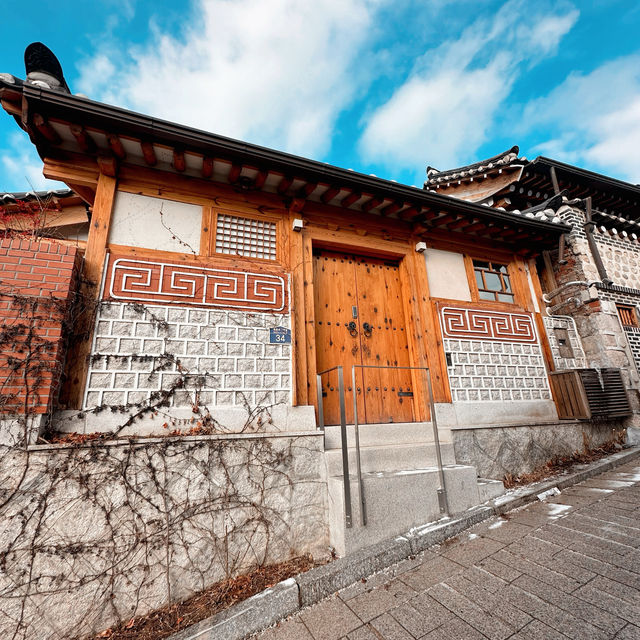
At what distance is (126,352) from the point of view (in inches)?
122

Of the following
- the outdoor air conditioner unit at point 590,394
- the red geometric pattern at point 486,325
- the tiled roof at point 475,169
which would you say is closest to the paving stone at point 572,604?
the red geometric pattern at point 486,325

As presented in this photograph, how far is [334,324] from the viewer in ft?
14.1

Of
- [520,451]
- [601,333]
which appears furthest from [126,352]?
[601,333]

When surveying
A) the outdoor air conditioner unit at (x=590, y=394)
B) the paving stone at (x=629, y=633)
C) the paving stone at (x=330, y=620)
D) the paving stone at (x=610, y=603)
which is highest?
the outdoor air conditioner unit at (x=590, y=394)

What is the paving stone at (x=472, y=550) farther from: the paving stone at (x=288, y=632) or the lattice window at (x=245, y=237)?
the lattice window at (x=245, y=237)

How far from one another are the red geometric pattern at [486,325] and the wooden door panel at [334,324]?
1.41m

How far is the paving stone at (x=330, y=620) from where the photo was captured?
1.88 metres

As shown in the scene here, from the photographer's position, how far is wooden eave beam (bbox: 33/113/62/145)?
3.06 m

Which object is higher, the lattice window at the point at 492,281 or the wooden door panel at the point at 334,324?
the lattice window at the point at 492,281

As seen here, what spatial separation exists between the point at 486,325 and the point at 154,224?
15.6 ft

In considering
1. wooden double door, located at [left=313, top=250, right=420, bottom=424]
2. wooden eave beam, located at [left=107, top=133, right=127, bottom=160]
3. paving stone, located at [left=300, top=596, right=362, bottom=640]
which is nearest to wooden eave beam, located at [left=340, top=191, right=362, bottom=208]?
wooden double door, located at [left=313, top=250, right=420, bottom=424]

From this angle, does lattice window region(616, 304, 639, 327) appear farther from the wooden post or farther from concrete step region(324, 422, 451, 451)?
the wooden post

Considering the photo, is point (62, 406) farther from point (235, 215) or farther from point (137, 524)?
point (235, 215)

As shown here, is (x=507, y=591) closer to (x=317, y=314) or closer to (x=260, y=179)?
(x=317, y=314)
